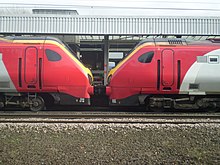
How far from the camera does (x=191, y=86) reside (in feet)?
37.5

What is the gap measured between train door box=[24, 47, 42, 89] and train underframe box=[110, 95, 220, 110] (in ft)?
10.6

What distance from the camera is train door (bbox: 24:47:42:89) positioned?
449 inches

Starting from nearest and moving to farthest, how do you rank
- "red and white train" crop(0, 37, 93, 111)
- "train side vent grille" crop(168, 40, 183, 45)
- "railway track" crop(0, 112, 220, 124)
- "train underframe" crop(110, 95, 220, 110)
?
"railway track" crop(0, 112, 220, 124) → "red and white train" crop(0, 37, 93, 111) → "train underframe" crop(110, 95, 220, 110) → "train side vent grille" crop(168, 40, 183, 45)

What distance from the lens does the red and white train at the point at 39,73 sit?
11.4 m

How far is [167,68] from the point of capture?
11445 millimetres

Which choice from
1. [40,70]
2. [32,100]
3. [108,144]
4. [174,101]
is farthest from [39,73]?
[108,144]

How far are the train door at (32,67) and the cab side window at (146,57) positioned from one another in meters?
4.16

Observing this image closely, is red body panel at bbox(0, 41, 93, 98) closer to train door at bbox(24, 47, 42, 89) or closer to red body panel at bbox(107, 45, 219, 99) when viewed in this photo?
train door at bbox(24, 47, 42, 89)

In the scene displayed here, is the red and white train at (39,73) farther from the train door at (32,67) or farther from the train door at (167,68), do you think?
the train door at (167,68)

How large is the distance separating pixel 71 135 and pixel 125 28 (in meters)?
13.0

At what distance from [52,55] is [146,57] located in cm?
388

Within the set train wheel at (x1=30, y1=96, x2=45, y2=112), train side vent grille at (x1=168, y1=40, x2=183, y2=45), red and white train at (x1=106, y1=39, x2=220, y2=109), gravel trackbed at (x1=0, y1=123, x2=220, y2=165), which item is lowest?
gravel trackbed at (x1=0, y1=123, x2=220, y2=165)

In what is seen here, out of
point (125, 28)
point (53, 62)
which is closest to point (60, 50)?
point (53, 62)

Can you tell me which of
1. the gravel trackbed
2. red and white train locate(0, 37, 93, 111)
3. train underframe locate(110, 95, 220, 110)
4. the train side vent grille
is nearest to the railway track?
the gravel trackbed
